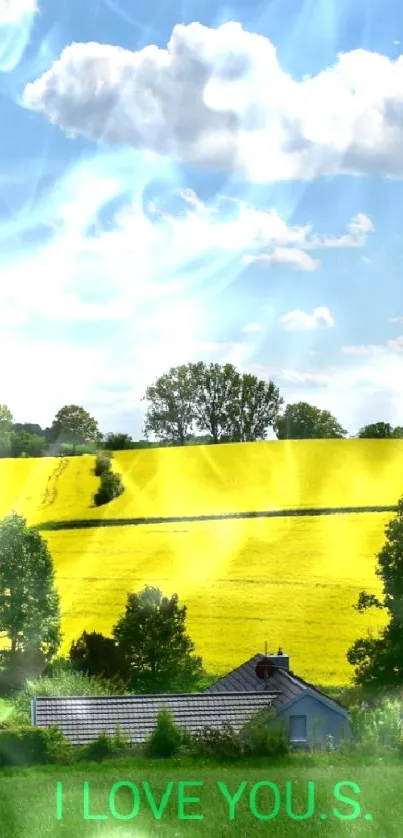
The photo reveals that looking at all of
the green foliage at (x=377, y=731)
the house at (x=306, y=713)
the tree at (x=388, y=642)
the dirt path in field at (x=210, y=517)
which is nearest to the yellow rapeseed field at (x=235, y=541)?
the dirt path in field at (x=210, y=517)

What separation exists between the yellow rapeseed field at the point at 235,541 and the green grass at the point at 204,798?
27229 mm

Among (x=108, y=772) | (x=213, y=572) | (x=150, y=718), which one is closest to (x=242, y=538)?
(x=213, y=572)

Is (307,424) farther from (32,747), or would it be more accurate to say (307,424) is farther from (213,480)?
(32,747)

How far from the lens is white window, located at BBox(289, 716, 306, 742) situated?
35.7 metres

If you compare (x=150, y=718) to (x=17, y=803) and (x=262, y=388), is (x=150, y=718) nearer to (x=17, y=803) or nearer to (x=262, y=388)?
(x=17, y=803)

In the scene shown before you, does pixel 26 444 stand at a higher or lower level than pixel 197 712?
higher

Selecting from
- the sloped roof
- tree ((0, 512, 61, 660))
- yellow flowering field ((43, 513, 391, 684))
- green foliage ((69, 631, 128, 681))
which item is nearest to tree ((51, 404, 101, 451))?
yellow flowering field ((43, 513, 391, 684))

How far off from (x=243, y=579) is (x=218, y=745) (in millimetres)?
41352

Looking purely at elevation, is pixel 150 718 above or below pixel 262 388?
below

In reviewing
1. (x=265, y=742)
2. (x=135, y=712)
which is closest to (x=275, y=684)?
(x=135, y=712)

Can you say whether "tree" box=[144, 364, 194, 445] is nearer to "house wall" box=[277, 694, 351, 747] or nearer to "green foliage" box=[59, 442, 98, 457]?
"green foliage" box=[59, 442, 98, 457]

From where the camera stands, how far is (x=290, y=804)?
22078mm

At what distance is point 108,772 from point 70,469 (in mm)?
71640

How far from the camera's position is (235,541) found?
79125 mm
